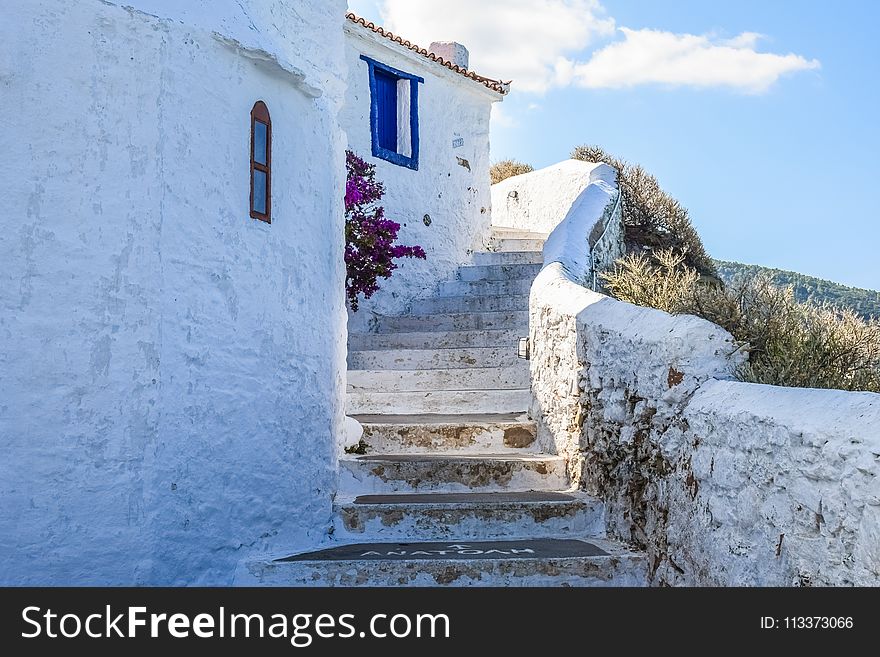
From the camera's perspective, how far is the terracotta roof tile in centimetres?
1071

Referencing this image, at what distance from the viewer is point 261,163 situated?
192 inches

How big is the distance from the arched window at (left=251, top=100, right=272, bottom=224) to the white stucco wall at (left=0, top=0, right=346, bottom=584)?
0.21ft

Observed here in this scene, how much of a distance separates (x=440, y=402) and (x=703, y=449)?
3.64 metres

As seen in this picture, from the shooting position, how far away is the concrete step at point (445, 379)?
770cm

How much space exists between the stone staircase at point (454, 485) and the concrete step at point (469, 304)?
0.46 m

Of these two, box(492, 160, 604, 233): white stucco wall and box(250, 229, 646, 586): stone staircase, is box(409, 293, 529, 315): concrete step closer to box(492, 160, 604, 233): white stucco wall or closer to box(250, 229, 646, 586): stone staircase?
box(250, 229, 646, 586): stone staircase

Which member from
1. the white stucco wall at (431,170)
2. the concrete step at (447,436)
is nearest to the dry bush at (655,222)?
the white stucco wall at (431,170)

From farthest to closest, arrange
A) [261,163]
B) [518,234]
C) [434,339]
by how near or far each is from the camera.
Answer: [518,234] < [434,339] < [261,163]

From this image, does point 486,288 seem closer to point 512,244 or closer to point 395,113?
point 512,244

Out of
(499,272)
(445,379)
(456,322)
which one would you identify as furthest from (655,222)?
(445,379)

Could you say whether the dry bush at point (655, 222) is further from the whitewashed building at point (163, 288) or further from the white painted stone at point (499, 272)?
the whitewashed building at point (163, 288)

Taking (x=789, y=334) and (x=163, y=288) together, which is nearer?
(x=163, y=288)

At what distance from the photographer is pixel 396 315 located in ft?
33.9

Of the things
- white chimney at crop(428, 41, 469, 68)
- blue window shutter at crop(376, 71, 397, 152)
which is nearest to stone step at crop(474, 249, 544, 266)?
blue window shutter at crop(376, 71, 397, 152)
